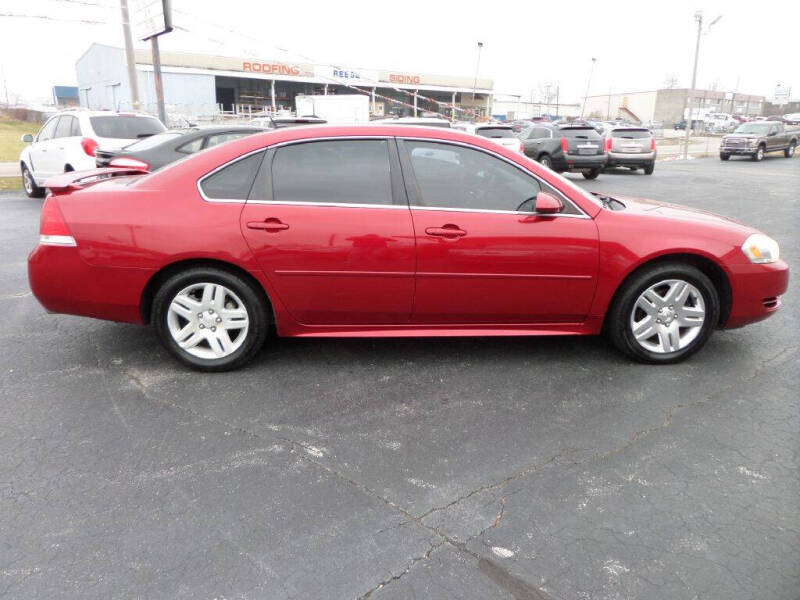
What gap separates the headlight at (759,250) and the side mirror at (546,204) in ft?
4.46

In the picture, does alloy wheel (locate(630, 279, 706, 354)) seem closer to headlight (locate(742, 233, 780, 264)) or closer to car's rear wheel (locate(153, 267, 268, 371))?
headlight (locate(742, 233, 780, 264))

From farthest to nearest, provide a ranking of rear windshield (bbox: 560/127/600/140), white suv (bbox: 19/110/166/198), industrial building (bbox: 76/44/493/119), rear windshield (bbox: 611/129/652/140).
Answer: industrial building (bbox: 76/44/493/119) < rear windshield (bbox: 611/129/652/140) < rear windshield (bbox: 560/127/600/140) < white suv (bbox: 19/110/166/198)

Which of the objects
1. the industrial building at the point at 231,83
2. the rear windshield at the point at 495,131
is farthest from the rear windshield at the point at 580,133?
the industrial building at the point at 231,83

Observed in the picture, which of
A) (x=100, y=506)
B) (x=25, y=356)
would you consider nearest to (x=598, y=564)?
(x=100, y=506)

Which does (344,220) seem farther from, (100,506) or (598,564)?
(598,564)

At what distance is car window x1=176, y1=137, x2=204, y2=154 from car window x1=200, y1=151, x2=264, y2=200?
521 cm

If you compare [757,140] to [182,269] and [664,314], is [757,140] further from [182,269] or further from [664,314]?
[182,269]

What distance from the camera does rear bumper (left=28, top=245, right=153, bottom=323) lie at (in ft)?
12.5

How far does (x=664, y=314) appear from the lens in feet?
13.5

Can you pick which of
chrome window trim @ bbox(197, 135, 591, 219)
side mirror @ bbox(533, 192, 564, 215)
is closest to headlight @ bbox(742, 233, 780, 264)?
chrome window trim @ bbox(197, 135, 591, 219)

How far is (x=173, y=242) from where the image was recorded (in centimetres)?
374

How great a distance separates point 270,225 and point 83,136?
8.83 m

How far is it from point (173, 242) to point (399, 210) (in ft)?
4.60

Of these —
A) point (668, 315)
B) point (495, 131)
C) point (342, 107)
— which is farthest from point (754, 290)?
point (342, 107)
